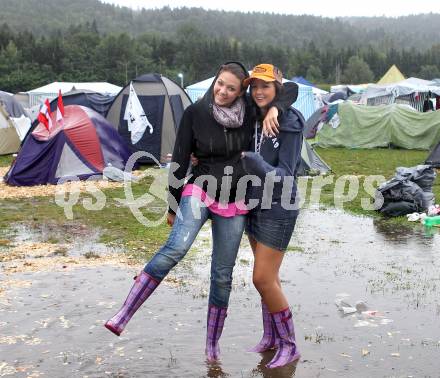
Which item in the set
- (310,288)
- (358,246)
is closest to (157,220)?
(358,246)

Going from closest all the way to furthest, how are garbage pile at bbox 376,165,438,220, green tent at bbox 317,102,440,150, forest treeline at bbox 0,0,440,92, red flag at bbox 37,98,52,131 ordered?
garbage pile at bbox 376,165,438,220 < red flag at bbox 37,98,52,131 < green tent at bbox 317,102,440,150 < forest treeline at bbox 0,0,440,92

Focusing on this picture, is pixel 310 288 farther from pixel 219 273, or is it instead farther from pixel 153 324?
pixel 219 273

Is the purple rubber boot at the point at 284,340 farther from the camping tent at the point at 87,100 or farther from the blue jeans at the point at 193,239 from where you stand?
the camping tent at the point at 87,100

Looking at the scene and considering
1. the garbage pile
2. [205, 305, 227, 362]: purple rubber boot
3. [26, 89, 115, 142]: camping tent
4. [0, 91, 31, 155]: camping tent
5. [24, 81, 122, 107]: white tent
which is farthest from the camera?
[24, 81, 122, 107]: white tent

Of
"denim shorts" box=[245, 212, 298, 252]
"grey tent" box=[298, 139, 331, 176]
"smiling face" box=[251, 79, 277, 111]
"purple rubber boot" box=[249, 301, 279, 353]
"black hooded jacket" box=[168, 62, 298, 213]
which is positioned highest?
"smiling face" box=[251, 79, 277, 111]

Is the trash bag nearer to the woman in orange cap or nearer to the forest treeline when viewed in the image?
the woman in orange cap

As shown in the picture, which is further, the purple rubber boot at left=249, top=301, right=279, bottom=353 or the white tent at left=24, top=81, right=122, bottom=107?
the white tent at left=24, top=81, right=122, bottom=107

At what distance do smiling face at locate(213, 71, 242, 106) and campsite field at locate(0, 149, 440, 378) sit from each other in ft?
5.78

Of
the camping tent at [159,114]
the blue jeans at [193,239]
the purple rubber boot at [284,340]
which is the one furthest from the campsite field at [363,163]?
the blue jeans at [193,239]

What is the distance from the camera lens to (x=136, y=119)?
17.2m

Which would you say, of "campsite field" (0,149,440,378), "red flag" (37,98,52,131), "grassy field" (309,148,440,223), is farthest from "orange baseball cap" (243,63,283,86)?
"red flag" (37,98,52,131)

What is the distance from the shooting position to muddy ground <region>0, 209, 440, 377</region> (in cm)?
429

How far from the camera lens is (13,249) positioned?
7.91 meters

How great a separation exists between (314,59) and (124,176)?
317 feet
